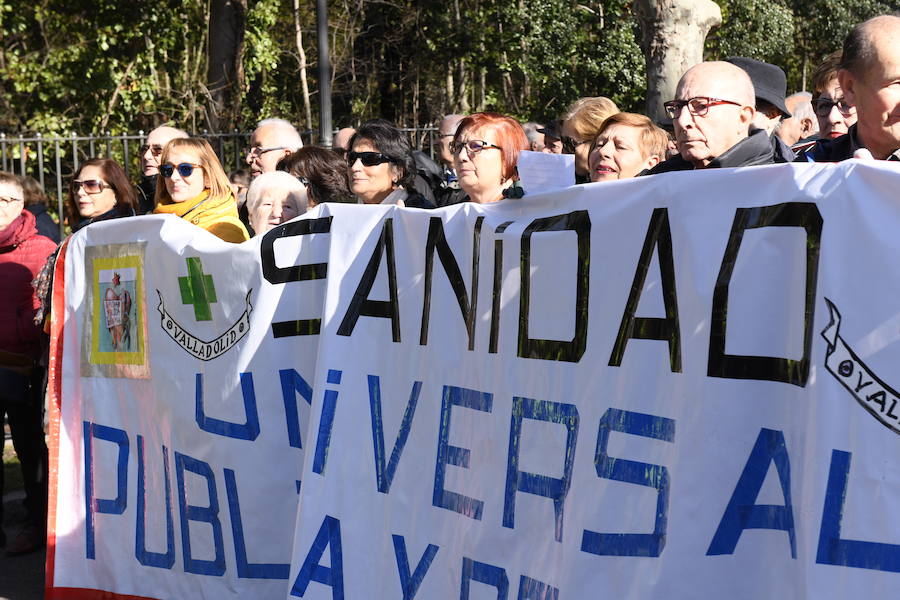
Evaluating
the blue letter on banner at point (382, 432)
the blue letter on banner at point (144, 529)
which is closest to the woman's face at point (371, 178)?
the blue letter on banner at point (144, 529)

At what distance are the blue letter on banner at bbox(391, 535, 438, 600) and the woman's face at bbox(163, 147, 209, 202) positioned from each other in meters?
2.30

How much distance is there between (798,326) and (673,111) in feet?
4.28

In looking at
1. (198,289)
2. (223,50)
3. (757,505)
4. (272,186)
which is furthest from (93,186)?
(223,50)

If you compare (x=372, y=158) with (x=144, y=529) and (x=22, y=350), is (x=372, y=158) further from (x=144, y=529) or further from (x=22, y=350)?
(x=22, y=350)

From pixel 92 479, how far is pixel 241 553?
932 mm

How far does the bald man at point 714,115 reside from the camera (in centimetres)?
353

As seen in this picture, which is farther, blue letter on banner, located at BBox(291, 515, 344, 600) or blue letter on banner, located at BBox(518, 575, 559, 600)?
blue letter on banner, located at BBox(291, 515, 344, 600)

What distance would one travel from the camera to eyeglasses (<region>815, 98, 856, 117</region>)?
450 centimetres

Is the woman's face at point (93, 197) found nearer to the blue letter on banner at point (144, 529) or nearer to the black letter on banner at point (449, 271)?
the blue letter on banner at point (144, 529)

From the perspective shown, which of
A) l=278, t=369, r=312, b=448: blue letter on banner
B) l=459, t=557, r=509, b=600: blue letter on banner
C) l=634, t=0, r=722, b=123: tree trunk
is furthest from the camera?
l=634, t=0, r=722, b=123: tree trunk

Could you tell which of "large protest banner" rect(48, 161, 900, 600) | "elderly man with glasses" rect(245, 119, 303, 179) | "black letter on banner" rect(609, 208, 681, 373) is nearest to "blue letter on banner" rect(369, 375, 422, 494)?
"large protest banner" rect(48, 161, 900, 600)

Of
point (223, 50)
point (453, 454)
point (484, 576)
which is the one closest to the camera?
point (484, 576)

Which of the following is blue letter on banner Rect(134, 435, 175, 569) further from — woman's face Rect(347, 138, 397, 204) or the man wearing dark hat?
the man wearing dark hat

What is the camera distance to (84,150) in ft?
51.2
